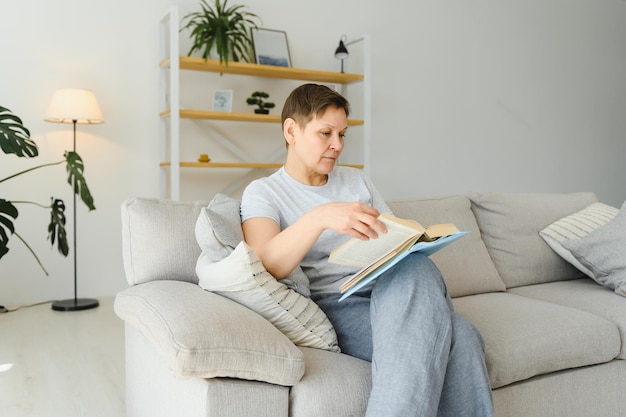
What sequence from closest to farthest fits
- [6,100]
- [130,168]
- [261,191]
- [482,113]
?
[261,191], [6,100], [130,168], [482,113]

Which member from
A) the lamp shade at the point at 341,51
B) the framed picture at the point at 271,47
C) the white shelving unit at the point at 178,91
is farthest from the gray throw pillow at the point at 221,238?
the lamp shade at the point at 341,51

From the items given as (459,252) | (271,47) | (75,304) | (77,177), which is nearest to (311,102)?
(459,252)

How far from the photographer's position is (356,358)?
1.60 meters

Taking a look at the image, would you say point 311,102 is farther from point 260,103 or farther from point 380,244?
point 260,103

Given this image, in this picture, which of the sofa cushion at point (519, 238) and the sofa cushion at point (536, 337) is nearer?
the sofa cushion at point (536, 337)

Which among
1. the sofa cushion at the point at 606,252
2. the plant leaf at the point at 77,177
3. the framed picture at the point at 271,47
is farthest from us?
the framed picture at the point at 271,47

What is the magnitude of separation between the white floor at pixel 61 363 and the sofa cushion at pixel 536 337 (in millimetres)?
1253

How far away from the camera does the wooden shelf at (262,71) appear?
4.11m

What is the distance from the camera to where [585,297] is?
224cm

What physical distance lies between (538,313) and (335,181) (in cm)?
74

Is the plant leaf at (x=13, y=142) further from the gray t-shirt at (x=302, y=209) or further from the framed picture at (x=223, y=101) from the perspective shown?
the gray t-shirt at (x=302, y=209)

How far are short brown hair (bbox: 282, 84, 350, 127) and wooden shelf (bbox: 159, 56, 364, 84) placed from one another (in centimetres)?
236

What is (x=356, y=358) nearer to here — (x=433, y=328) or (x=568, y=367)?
(x=433, y=328)

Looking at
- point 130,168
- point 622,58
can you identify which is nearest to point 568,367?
point 130,168
